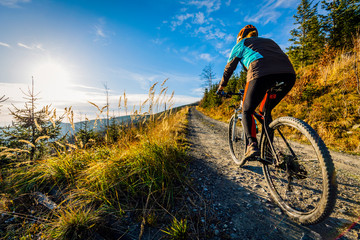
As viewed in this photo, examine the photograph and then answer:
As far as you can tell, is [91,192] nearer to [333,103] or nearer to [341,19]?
[333,103]

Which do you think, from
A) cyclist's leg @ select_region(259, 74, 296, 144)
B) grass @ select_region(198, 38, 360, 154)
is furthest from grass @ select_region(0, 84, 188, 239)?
grass @ select_region(198, 38, 360, 154)

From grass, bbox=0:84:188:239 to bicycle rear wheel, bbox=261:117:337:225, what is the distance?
1448 millimetres

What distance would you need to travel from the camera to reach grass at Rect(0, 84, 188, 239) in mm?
1432

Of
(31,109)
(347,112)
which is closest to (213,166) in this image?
(347,112)

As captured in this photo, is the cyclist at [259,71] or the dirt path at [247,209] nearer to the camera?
the dirt path at [247,209]

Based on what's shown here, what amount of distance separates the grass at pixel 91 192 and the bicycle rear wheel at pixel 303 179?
1448 millimetres

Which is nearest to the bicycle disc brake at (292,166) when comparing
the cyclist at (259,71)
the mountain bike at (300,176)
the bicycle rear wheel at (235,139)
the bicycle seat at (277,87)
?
the mountain bike at (300,176)

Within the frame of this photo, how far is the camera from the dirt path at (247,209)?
4.51 ft

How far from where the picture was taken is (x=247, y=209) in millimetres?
1714

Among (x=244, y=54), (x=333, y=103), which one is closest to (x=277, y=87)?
(x=244, y=54)

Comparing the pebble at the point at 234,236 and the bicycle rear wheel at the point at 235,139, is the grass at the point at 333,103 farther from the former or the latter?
the pebble at the point at 234,236

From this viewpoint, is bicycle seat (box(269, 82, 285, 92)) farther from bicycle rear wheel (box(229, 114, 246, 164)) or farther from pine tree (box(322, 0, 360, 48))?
pine tree (box(322, 0, 360, 48))

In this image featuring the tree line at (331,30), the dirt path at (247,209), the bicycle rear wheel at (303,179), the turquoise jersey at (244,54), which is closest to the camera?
the bicycle rear wheel at (303,179)

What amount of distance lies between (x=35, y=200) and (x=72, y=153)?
1.02 metres
